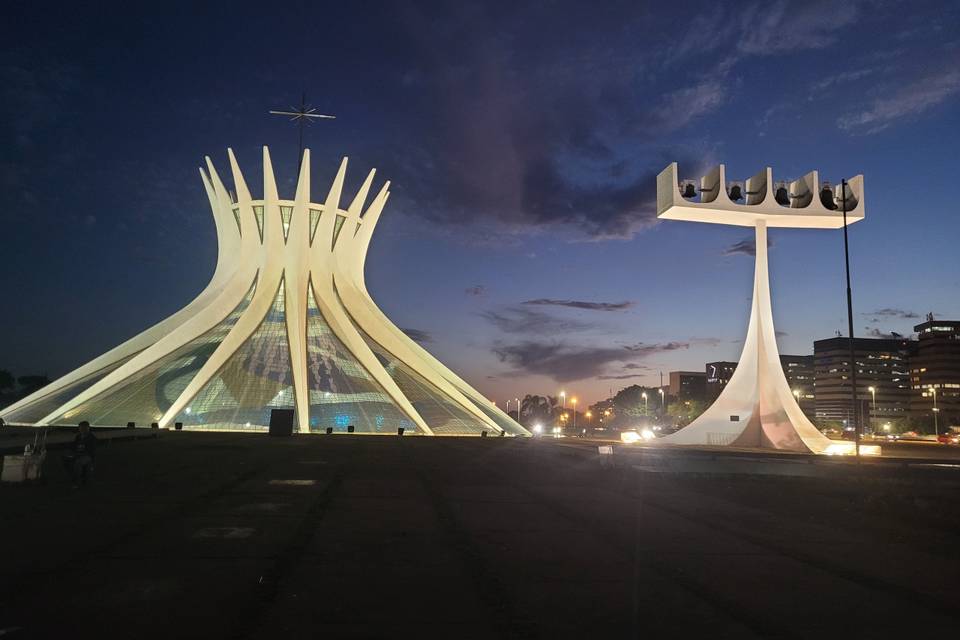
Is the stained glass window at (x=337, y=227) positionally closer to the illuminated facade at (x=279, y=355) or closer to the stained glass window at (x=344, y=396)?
the illuminated facade at (x=279, y=355)

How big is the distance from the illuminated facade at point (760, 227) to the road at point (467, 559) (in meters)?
14.3

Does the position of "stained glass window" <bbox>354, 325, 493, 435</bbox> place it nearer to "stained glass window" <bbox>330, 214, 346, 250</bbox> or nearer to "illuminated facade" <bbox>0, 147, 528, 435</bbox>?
"illuminated facade" <bbox>0, 147, 528, 435</bbox>

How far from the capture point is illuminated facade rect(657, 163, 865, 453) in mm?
26172

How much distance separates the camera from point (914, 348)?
147750 mm

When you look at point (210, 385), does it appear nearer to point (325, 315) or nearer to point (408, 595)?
point (325, 315)

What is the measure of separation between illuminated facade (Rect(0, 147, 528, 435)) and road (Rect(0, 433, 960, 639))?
21177 mm

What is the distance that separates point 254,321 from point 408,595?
33005 mm

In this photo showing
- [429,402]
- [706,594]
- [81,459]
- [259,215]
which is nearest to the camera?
[706,594]

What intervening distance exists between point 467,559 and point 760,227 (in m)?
24.1

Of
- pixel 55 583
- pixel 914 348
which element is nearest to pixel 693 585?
pixel 55 583

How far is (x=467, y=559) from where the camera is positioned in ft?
21.2

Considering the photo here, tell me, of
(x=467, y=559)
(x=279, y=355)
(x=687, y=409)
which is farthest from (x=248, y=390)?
(x=687, y=409)

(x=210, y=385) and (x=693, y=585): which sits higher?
(x=210, y=385)

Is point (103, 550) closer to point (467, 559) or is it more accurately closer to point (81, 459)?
point (467, 559)
